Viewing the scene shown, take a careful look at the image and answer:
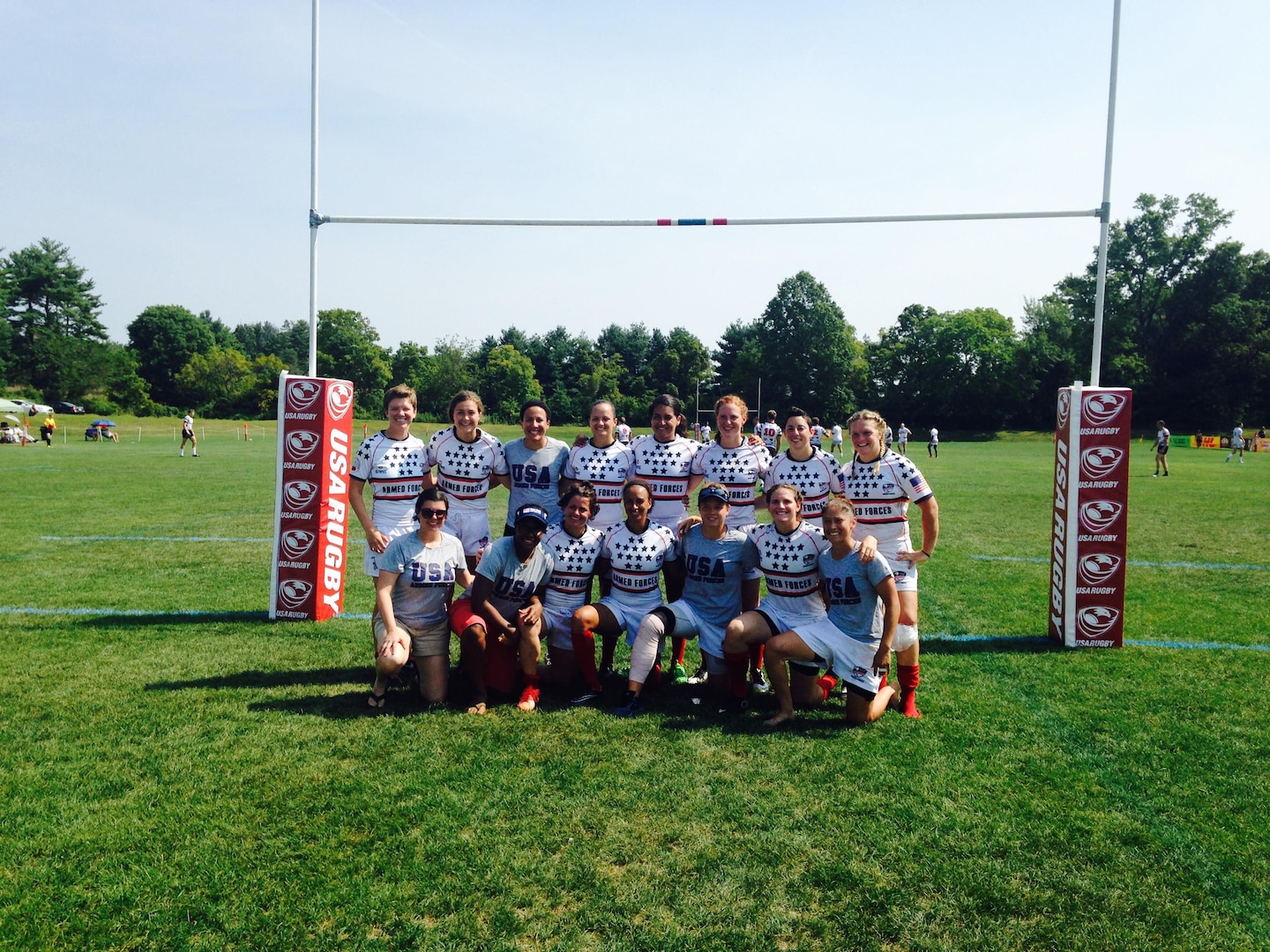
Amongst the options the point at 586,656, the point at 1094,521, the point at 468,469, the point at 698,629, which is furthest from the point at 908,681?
the point at 468,469

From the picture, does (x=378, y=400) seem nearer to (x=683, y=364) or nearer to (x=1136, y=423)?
(x=683, y=364)

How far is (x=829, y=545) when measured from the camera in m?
5.29

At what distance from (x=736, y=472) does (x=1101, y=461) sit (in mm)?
3099

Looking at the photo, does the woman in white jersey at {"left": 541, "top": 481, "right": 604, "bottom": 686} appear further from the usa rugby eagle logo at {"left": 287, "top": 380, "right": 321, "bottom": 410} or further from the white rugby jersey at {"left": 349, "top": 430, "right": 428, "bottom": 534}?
the usa rugby eagle logo at {"left": 287, "top": 380, "right": 321, "bottom": 410}

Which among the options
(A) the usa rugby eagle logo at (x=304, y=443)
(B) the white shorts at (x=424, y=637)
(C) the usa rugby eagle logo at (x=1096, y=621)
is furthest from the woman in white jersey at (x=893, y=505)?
(A) the usa rugby eagle logo at (x=304, y=443)

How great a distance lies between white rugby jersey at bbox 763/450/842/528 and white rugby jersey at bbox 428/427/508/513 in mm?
2087

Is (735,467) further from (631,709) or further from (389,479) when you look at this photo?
(389,479)

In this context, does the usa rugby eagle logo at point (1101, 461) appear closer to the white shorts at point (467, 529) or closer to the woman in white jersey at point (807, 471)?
the woman in white jersey at point (807, 471)

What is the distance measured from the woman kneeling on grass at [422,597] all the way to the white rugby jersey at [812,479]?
2410mm

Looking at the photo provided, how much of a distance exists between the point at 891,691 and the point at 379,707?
3.26 m

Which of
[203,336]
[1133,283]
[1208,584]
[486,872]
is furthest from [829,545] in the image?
[203,336]

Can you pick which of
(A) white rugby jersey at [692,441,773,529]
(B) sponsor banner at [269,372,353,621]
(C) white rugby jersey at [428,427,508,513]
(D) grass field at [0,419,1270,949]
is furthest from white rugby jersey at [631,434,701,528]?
(B) sponsor banner at [269,372,353,621]

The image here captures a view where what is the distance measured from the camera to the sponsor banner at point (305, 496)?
7.24m

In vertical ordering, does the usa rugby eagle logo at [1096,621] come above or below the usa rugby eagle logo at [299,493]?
below
